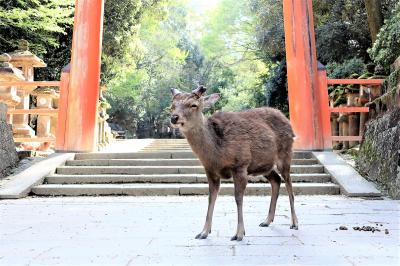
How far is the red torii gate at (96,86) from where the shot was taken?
9859 millimetres

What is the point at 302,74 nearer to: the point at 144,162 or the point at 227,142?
the point at 144,162

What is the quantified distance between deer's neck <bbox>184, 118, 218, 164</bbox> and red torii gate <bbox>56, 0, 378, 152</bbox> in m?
6.34

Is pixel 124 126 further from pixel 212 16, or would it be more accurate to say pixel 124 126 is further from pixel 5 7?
pixel 5 7

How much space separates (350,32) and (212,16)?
2112 cm

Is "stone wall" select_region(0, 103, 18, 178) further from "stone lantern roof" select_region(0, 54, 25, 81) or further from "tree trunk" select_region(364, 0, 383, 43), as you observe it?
"tree trunk" select_region(364, 0, 383, 43)

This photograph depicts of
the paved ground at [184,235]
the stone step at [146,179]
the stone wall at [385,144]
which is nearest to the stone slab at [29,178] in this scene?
the stone step at [146,179]

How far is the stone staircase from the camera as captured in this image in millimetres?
7207

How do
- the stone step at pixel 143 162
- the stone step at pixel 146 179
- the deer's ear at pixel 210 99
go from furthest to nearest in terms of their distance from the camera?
the stone step at pixel 143 162 < the stone step at pixel 146 179 < the deer's ear at pixel 210 99

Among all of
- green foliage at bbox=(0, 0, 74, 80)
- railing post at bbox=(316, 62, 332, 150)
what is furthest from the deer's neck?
green foliage at bbox=(0, 0, 74, 80)

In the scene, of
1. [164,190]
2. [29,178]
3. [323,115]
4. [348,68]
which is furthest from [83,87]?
[348,68]

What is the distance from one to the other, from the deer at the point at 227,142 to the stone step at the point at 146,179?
11.4 feet

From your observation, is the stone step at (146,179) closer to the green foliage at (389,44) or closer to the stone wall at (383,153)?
the stone wall at (383,153)

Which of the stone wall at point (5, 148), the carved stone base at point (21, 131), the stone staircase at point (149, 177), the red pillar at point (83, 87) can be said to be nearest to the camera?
the stone staircase at point (149, 177)

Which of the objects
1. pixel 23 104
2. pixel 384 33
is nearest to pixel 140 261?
pixel 384 33
